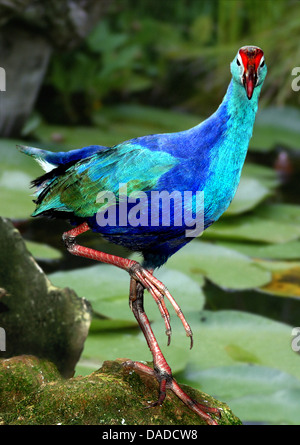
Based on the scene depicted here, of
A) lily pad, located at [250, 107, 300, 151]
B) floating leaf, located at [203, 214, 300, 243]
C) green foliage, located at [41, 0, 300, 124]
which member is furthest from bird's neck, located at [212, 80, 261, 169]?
green foliage, located at [41, 0, 300, 124]

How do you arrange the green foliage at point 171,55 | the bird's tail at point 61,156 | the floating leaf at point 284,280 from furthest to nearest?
the green foliage at point 171,55, the floating leaf at point 284,280, the bird's tail at point 61,156

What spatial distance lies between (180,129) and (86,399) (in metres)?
3.06

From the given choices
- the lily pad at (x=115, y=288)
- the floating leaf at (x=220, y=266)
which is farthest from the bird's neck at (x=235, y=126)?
the floating leaf at (x=220, y=266)

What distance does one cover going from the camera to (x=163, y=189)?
1.55 meters

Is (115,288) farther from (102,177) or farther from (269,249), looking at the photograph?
(102,177)

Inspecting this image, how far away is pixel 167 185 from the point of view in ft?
5.08

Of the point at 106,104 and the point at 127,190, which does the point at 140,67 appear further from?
the point at 127,190

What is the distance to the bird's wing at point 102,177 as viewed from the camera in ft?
5.14

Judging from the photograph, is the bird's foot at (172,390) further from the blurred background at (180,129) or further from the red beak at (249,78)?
the red beak at (249,78)

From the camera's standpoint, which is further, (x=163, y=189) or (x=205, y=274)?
(x=205, y=274)

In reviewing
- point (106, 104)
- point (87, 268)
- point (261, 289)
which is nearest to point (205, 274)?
point (261, 289)

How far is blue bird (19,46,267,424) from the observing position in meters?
1.53

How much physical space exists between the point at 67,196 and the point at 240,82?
0.50m

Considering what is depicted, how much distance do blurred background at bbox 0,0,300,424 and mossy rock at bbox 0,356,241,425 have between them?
426 millimetres
